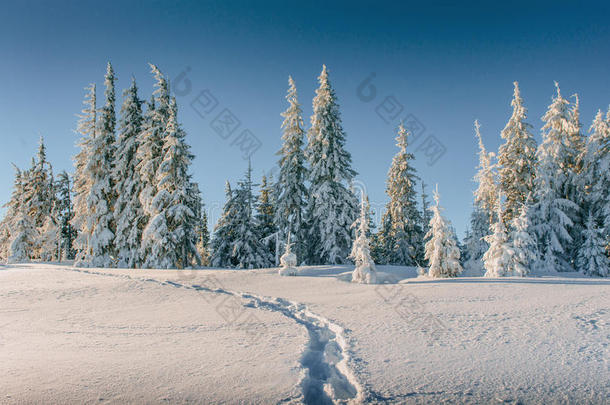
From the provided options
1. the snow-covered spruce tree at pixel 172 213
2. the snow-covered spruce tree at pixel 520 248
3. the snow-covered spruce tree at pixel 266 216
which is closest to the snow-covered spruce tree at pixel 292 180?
the snow-covered spruce tree at pixel 266 216

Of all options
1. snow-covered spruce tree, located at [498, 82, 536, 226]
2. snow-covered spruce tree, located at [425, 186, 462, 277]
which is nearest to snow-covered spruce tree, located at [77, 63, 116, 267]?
snow-covered spruce tree, located at [425, 186, 462, 277]

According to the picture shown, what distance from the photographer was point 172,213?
22156mm

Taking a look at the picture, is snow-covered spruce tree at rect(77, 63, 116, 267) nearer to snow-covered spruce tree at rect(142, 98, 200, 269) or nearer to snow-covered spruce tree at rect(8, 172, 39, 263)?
snow-covered spruce tree at rect(142, 98, 200, 269)

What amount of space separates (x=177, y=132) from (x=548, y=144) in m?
25.5

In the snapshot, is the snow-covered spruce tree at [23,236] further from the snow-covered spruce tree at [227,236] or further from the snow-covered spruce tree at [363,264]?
the snow-covered spruce tree at [363,264]

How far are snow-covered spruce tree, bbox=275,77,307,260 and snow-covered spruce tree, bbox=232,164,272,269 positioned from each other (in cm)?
362

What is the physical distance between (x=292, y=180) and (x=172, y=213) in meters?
8.69

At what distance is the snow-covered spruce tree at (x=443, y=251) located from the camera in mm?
15773

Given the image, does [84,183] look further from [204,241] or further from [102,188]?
[204,241]

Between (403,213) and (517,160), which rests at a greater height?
(517,160)

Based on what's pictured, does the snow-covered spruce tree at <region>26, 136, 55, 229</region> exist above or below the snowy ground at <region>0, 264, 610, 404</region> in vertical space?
above

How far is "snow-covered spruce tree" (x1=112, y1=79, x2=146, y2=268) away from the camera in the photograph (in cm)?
2441

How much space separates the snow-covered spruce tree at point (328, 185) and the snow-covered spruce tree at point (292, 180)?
75cm

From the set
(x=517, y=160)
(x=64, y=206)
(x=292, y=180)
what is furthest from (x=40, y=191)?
(x=517, y=160)
